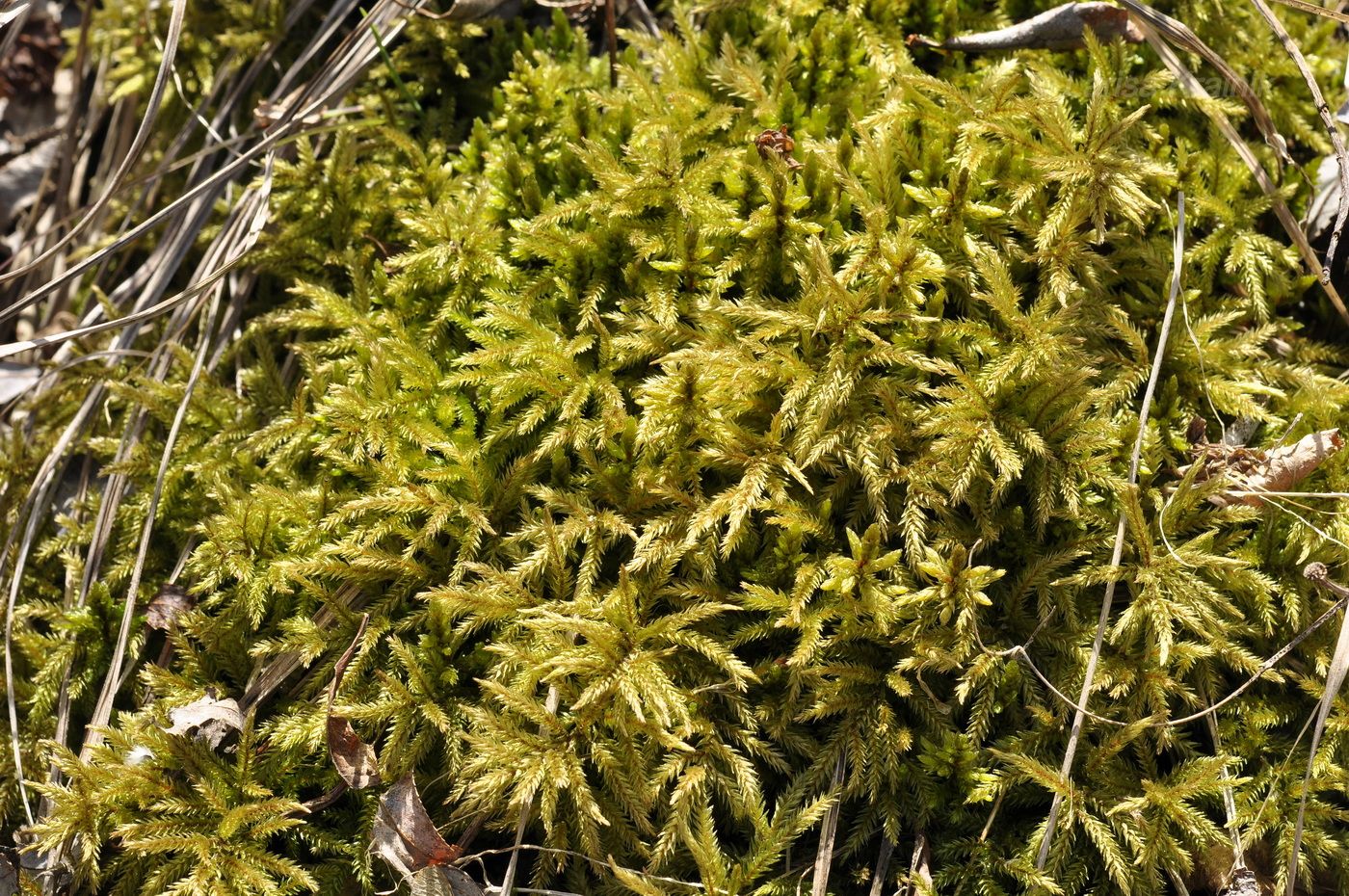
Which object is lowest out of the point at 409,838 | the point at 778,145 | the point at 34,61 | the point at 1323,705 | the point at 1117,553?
the point at 1323,705

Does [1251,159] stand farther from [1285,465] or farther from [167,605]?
[167,605]

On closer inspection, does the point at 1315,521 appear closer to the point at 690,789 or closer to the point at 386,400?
the point at 690,789

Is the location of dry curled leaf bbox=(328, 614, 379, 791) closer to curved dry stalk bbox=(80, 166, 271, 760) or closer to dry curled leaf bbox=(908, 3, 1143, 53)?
curved dry stalk bbox=(80, 166, 271, 760)

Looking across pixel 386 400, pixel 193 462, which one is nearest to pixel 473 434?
pixel 386 400

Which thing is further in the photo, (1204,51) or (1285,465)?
(1204,51)

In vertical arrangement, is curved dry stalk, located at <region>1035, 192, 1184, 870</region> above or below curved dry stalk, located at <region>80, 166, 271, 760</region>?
below

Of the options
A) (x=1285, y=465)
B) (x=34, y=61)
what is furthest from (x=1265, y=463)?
(x=34, y=61)

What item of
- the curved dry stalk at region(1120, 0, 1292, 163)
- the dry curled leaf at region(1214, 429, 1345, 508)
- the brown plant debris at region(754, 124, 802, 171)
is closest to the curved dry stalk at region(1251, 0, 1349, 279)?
the curved dry stalk at region(1120, 0, 1292, 163)

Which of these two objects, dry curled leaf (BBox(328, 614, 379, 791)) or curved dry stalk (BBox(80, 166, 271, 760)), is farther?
curved dry stalk (BBox(80, 166, 271, 760))
